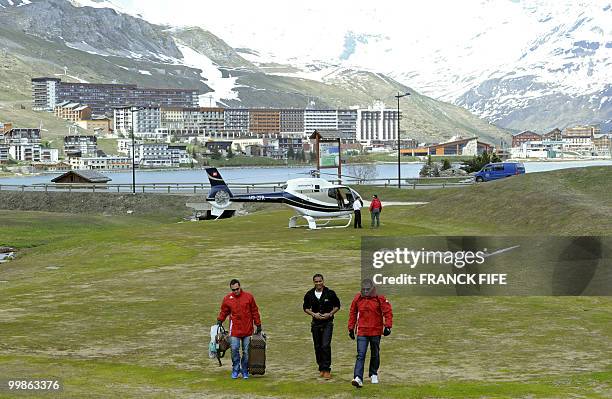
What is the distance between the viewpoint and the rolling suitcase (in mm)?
22219

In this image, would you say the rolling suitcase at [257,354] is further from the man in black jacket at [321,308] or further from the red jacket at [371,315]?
the red jacket at [371,315]

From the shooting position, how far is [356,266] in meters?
44.2

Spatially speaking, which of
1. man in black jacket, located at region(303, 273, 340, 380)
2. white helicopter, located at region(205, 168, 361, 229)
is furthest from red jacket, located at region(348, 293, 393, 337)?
white helicopter, located at region(205, 168, 361, 229)

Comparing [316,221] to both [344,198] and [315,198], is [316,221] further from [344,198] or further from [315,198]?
[344,198]

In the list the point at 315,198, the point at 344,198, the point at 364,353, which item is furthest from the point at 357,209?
the point at 364,353

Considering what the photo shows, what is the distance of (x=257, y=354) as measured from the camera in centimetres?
2252

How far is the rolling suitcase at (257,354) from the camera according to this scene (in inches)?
875

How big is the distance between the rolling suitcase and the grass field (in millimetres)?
352

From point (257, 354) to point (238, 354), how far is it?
411 mm

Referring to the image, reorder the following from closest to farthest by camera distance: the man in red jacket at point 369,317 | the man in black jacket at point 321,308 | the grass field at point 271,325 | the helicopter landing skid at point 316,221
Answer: the man in red jacket at point 369,317 < the man in black jacket at point 321,308 < the grass field at point 271,325 < the helicopter landing skid at point 316,221

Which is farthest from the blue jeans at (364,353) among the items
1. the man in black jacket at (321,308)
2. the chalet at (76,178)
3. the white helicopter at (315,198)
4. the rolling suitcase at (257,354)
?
the chalet at (76,178)

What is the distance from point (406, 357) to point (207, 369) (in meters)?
4.85

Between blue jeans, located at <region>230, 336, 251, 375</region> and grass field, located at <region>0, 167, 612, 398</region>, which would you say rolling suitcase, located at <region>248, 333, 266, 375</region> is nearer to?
blue jeans, located at <region>230, 336, 251, 375</region>

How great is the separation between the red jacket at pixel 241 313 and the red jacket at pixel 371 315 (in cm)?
224
